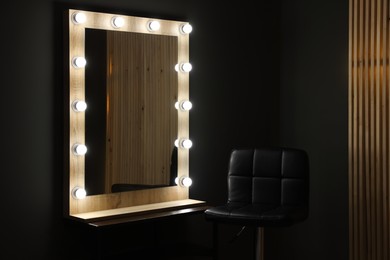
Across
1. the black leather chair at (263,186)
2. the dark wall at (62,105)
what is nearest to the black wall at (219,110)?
the dark wall at (62,105)

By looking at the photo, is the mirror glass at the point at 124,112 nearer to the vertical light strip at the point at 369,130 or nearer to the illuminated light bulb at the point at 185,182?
the illuminated light bulb at the point at 185,182

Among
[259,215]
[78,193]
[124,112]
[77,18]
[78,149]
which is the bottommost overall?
[259,215]

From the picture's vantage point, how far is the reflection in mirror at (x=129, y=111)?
3766 mm

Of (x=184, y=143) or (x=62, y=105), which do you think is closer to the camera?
(x=62, y=105)

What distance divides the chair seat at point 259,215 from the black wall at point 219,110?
559 mm

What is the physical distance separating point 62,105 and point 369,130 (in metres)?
2.15

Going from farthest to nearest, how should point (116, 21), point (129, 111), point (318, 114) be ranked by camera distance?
point (318, 114)
point (129, 111)
point (116, 21)

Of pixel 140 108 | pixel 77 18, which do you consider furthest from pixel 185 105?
pixel 77 18

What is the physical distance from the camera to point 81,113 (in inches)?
145

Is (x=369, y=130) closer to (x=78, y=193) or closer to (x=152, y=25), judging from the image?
(x=152, y=25)

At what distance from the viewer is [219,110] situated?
4648 mm

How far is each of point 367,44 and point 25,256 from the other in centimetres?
267

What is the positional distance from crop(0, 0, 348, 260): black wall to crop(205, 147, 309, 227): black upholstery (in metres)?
0.47

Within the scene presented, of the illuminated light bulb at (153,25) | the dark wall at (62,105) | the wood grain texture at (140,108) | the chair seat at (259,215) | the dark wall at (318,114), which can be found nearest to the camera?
the dark wall at (62,105)
